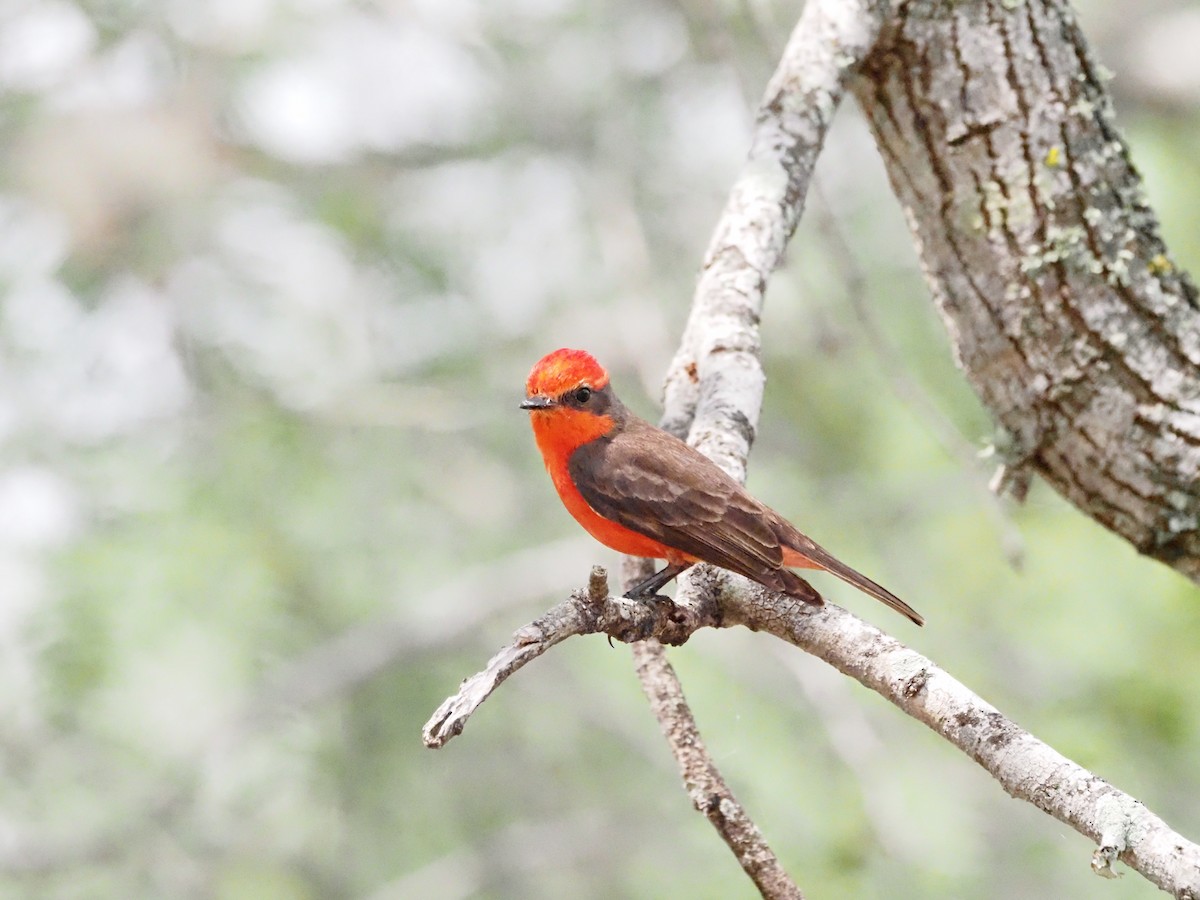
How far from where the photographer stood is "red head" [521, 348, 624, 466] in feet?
13.8

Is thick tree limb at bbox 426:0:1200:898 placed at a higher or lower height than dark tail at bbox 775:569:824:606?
higher

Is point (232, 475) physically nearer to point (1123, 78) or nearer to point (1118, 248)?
point (1118, 248)

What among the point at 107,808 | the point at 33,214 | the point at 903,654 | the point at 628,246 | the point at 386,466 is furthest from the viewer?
the point at 386,466

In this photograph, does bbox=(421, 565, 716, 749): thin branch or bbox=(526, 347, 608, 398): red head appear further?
bbox=(526, 347, 608, 398): red head

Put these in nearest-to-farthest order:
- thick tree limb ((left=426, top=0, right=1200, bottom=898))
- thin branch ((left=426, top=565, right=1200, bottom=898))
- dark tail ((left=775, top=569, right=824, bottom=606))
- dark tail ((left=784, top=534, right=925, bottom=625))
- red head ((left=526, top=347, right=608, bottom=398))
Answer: thin branch ((left=426, top=565, right=1200, bottom=898)) < dark tail ((left=775, top=569, right=824, bottom=606)) < dark tail ((left=784, top=534, right=925, bottom=625)) < thick tree limb ((left=426, top=0, right=1200, bottom=898)) < red head ((left=526, top=347, right=608, bottom=398))

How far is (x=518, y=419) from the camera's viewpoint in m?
8.43

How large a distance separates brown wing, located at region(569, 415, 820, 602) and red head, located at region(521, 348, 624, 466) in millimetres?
214

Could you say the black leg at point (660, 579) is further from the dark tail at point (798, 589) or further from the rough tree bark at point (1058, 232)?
the rough tree bark at point (1058, 232)

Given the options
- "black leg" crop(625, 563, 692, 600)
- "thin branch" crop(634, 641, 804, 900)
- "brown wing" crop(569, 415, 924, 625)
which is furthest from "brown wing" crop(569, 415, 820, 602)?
"thin branch" crop(634, 641, 804, 900)

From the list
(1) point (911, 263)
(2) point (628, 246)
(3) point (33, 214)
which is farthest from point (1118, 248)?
(3) point (33, 214)

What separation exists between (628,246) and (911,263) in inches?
102

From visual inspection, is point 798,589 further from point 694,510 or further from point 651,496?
point 651,496

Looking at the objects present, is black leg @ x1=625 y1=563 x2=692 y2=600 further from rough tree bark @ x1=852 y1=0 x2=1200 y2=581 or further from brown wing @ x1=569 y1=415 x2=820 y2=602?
rough tree bark @ x1=852 y1=0 x2=1200 y2=581

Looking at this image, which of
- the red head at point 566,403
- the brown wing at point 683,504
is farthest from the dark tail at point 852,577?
the red head at point 566,403
